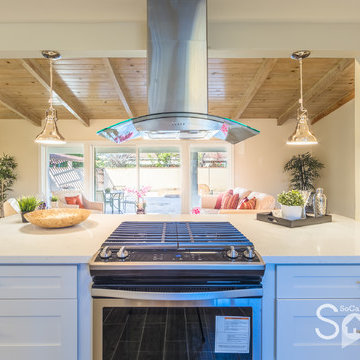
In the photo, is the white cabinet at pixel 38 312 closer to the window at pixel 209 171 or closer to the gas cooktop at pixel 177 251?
the gas cooktop at pixel 177 251

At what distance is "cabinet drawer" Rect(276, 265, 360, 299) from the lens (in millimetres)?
1113

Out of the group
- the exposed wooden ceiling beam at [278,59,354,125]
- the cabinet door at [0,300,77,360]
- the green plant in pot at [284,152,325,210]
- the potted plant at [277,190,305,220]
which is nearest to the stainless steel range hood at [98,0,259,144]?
the potted plant at [277,190,305,220]

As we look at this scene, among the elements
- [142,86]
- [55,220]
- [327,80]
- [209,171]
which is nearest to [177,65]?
[55,220]

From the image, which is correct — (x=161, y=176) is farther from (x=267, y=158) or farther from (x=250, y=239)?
(x=250, y=239)

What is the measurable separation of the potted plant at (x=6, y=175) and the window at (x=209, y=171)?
4.31 metres

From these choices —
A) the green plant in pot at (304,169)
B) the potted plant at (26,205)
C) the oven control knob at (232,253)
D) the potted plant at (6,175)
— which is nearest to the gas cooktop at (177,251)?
the oven control knob at (232,253)

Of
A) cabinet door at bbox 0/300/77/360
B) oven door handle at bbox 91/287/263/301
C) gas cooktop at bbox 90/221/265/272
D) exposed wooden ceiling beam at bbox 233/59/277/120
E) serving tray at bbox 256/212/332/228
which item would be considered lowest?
cabinet door at bbox 0/300/77/360

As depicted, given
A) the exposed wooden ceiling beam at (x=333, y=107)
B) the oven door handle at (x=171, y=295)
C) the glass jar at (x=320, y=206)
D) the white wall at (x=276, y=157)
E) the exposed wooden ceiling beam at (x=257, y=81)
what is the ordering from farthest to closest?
the white wall at (x=276, y=157)
the exposed wooden ceiling beam at (x=333, y=107)
the exposed wooden ceiling beam at (x=257, y=81)
the glass jar at (x=320, y=206)
the oven door handle at (x=171, y=295)

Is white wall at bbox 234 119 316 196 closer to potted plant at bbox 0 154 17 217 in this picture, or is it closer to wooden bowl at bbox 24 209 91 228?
wooden bowl at bbox 24 209 91 228

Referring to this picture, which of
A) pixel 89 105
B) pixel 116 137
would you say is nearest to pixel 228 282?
pixel 116 137

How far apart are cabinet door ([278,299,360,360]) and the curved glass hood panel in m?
0.96

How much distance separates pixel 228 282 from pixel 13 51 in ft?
7.17

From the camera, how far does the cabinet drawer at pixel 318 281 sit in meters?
1.11

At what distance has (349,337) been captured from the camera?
1125 millimetres
